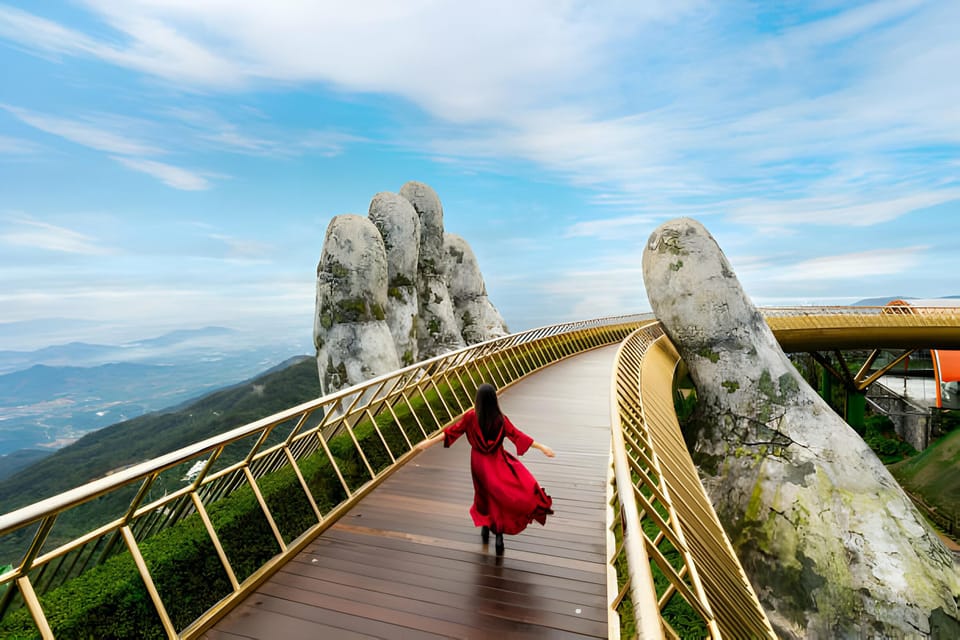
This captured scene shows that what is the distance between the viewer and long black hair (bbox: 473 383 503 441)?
3.99 meters

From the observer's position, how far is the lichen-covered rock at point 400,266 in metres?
19.6

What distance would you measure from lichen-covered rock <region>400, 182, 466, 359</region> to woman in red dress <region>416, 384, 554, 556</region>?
1818cm

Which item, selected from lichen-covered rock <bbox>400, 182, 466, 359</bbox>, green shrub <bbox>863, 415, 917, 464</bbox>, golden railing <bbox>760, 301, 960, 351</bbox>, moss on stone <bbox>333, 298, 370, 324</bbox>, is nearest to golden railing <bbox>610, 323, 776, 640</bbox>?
moss on stone <bbox>333, 298, 370, 324</bbox>

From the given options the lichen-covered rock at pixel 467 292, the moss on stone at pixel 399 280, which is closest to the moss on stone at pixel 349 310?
the moss on stone at pixel 399 280

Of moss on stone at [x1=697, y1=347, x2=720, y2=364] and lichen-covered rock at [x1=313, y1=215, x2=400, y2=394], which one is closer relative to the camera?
moss on stone at [x1=697, y1=347, x2=720, y2=364]

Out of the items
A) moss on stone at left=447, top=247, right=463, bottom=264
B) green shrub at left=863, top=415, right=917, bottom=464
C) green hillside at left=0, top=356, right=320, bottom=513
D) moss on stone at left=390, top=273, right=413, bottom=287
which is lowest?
green hillside at left=0, top=356, right=320, bottom=513

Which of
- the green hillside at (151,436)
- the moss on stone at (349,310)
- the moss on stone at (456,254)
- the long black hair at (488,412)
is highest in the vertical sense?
the moss on stone at (456,254)

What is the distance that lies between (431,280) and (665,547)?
18.0 m

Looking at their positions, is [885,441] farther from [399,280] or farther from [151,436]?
[151,436]

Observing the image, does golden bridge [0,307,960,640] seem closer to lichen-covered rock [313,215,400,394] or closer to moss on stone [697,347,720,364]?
moss on stone [697,347,720,364]

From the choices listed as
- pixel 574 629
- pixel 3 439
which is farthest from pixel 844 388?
pixel 3 439

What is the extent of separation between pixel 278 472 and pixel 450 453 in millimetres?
2260

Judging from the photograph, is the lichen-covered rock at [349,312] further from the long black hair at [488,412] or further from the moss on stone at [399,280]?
the long black hair at [488,412]

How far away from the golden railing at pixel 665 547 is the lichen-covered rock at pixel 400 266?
42.2ft
